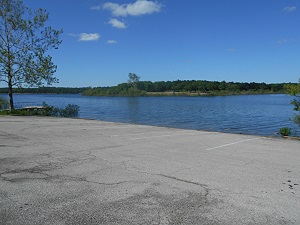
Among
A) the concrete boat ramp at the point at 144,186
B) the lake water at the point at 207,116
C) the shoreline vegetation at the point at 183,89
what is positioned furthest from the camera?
the shoreline vegetation at the point at 183,89

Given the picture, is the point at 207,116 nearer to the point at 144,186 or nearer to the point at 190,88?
the point at 144,186

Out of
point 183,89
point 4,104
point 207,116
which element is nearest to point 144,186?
point 4,104

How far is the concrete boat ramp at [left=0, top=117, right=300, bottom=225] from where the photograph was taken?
13.5 ft

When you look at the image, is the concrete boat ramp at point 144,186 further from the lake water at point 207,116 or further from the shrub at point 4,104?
the shrub at point 4,104

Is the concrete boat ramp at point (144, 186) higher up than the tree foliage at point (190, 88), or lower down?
lower down

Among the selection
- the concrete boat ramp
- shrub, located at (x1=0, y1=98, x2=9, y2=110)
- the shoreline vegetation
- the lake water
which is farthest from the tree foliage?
the concrete boat ramp

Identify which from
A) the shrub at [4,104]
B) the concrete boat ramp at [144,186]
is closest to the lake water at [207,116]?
the shrub at [4,104]

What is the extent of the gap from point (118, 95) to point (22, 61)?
114401mm

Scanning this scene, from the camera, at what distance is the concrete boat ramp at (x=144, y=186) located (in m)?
4.11

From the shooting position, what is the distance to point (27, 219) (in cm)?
387

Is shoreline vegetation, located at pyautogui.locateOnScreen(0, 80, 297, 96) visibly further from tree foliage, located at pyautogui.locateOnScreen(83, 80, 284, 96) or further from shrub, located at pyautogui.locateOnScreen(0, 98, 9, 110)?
shrub, located at pyautogui.locateOnScreen(0, 98, 9, 110)

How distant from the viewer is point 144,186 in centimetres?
540

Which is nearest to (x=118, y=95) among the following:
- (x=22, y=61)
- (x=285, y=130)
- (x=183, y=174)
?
(x=22, y=61)

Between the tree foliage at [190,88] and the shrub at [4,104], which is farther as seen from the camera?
the tree foliage at [190,88]
